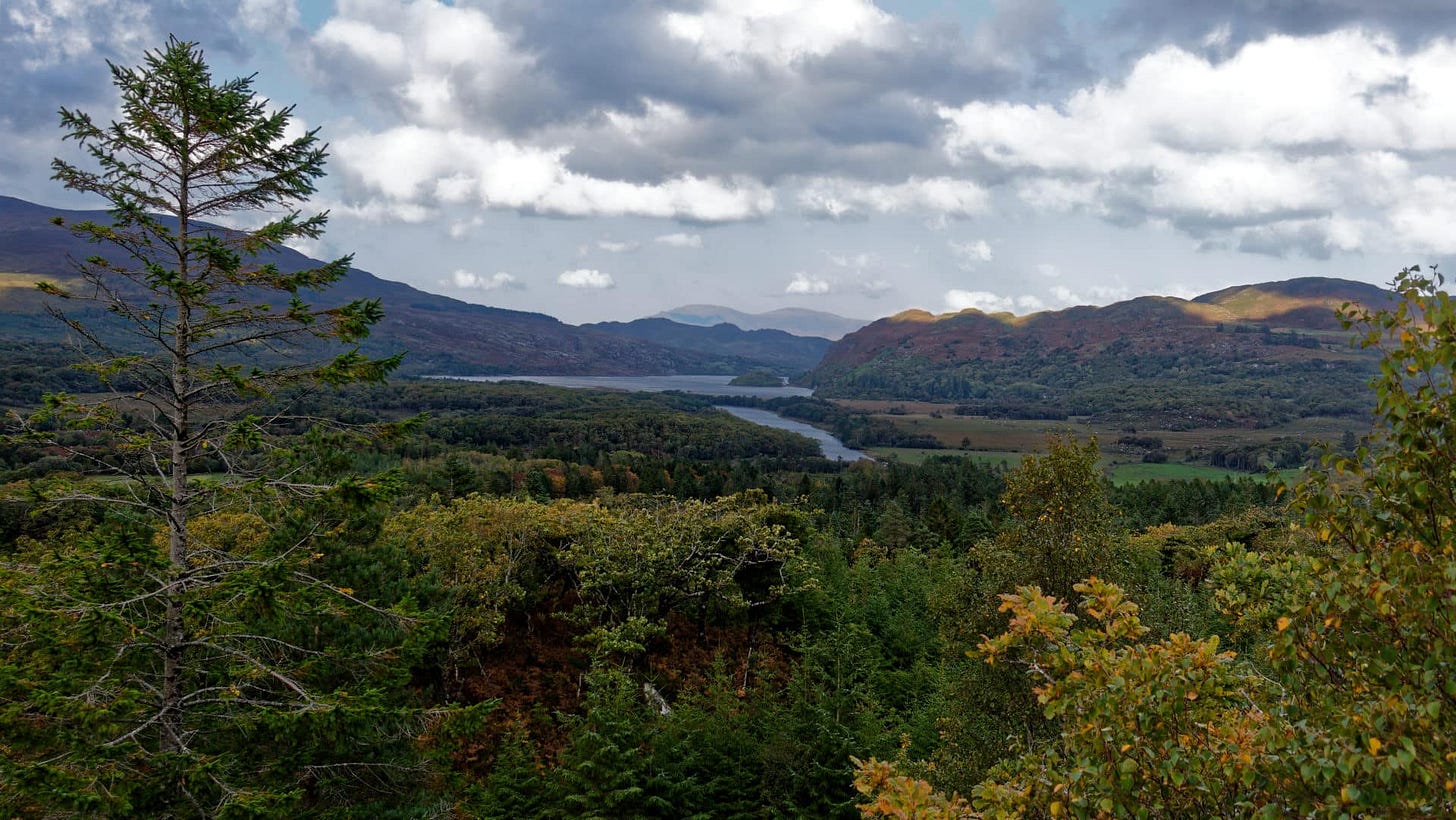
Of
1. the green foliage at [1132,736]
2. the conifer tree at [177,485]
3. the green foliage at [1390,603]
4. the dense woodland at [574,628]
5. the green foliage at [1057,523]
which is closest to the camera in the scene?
the green foliage at [1390,603]

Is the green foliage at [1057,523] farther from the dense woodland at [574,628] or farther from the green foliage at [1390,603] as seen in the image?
the green foliage at [1390,603]

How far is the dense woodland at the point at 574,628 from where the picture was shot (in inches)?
175

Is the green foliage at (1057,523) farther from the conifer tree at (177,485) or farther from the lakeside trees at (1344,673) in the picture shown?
the conifer tree at (177,485)

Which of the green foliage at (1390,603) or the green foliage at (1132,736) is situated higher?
the green foliage at (1390,603)

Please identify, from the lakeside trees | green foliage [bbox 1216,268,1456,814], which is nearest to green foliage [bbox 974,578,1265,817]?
the lakeside trees

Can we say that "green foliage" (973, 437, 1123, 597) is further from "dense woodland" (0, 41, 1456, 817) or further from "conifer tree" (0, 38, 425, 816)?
"conifer tree" (0, 38, 425, 816)

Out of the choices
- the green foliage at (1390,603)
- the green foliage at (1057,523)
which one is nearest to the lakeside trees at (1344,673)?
the green foliage at (1390,603)

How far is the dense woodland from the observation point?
4.43m

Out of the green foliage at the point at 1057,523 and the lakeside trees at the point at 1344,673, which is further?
the green foliage at the point at 1057,523

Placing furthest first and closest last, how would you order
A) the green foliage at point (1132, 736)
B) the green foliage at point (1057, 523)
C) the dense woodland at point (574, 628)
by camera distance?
the green foliage at point (1057, 523) < the green foliage at point (1132, 736) < the dense woodland at point (574, 628)

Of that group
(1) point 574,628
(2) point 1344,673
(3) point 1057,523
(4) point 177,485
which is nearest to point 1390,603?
(2) point 1344,673

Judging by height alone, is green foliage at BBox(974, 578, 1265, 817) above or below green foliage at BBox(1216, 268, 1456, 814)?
below

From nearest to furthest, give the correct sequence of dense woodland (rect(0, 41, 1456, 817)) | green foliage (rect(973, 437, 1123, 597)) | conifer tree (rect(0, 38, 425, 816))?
1. dense woodland (rect(0, 41, 1456, 817))
2. conifer tree (rect(0, 38, 425, 816))
3. green foliage (rect(973, 437, 1123, 597))

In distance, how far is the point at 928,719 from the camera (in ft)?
63.3
